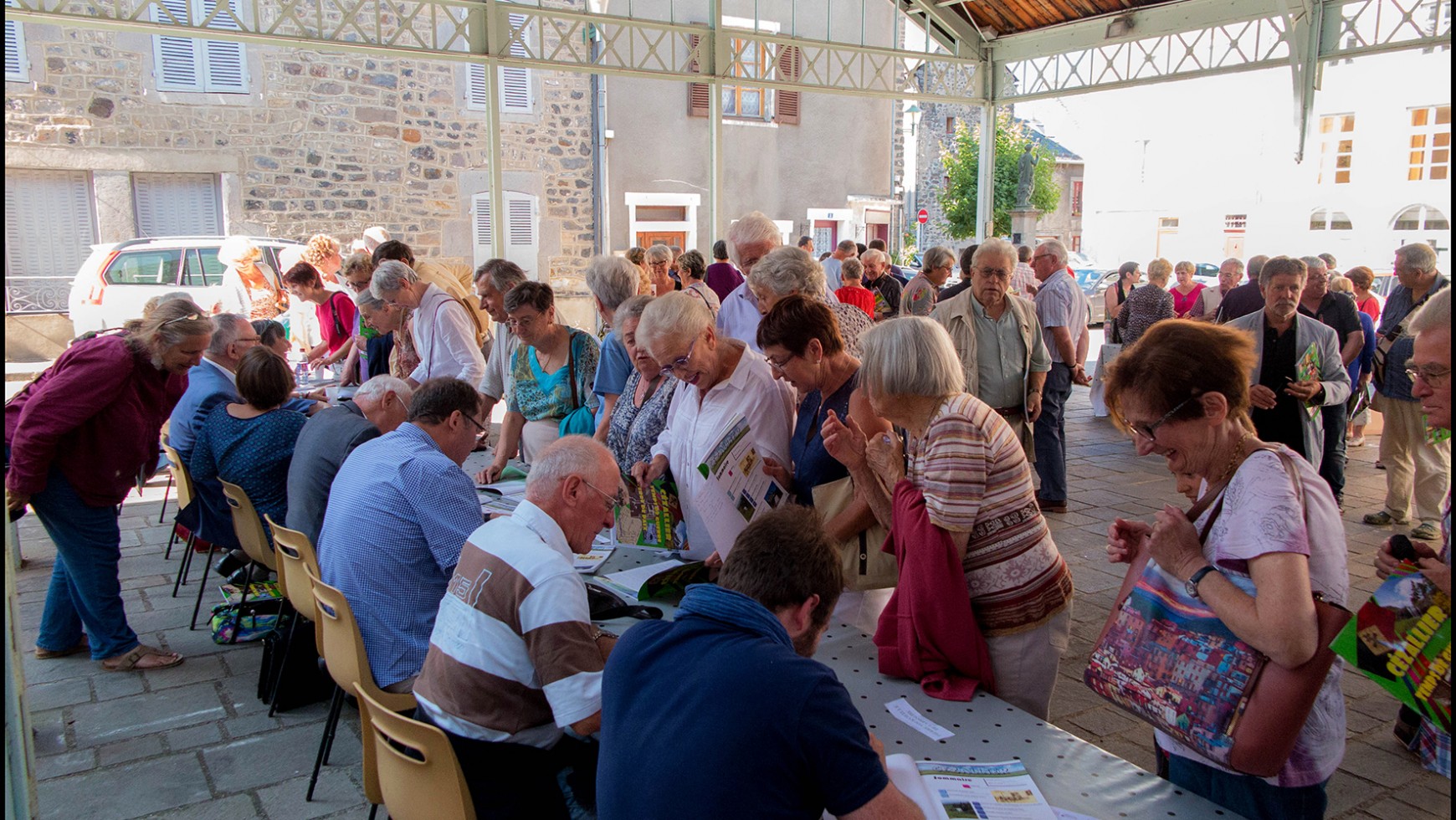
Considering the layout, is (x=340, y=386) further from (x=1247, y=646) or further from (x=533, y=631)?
(x=1247, y=646)

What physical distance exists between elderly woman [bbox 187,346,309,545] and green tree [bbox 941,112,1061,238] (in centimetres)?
2298

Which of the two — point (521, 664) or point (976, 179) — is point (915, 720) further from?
point (976, 179)

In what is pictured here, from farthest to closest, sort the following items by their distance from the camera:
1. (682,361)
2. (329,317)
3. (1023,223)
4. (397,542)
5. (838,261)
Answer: (1023,223)
(838,261)
(329,317)
(682,361)
(397,542)

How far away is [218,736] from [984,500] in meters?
2.87

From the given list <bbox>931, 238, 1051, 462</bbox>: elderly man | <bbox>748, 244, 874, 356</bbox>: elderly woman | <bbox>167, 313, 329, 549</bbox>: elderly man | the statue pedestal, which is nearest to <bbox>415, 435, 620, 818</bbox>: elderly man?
<bbox>748, 244, 874, 356</bbox>: elderly woman

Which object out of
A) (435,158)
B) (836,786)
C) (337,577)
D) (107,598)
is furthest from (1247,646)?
(435,158)

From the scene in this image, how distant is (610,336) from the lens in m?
4.05

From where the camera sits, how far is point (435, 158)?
1452cm

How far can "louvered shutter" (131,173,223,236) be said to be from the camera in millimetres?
13367

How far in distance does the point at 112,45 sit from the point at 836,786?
48.8ft

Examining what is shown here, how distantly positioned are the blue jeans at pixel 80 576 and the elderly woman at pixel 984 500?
3.25 m

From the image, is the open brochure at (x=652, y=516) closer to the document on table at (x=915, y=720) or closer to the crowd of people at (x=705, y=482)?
the crowd of people at (x=705, y=482)

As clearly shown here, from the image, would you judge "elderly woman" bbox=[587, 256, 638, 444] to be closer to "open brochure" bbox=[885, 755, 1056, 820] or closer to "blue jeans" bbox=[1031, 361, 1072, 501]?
"open brochure" bbox=[885, 755, 1056, 820]

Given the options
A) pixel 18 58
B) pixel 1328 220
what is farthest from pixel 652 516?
pixel 1328 220
